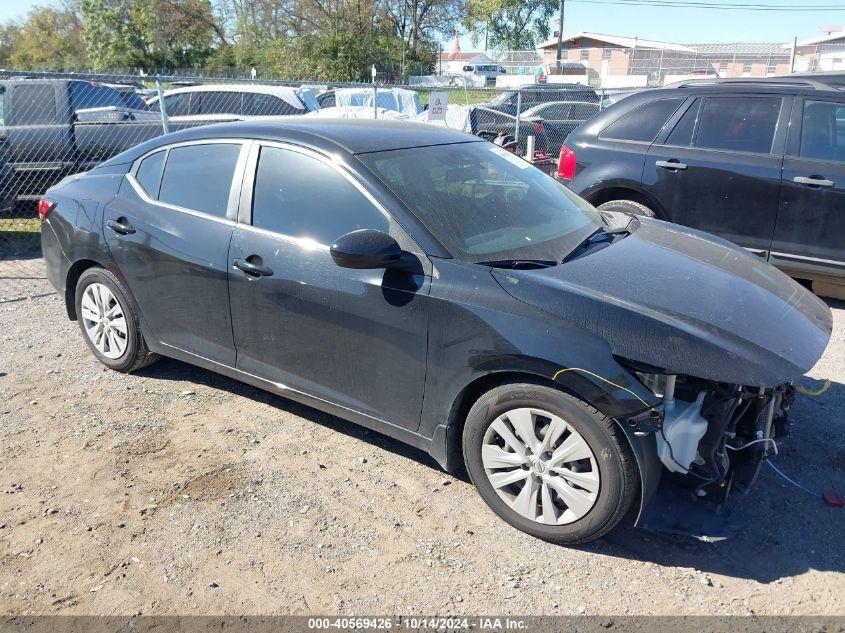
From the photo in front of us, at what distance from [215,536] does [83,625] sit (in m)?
0.64

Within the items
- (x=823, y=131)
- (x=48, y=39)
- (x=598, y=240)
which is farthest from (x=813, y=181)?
(x=48, y=39)

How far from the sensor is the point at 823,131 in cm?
616

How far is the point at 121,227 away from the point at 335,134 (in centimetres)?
155

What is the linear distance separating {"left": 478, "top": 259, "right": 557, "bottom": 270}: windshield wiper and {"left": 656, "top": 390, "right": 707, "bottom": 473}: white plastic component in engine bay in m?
0.85

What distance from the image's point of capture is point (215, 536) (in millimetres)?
3250

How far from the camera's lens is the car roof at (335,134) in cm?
384

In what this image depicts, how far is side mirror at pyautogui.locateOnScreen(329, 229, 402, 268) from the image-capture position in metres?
3.25

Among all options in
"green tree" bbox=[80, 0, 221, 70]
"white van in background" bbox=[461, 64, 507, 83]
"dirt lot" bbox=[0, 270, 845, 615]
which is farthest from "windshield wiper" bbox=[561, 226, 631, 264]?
"green tree" bbox=[80, 0, 221, 70]

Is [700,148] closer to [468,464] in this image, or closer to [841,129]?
[841,129]

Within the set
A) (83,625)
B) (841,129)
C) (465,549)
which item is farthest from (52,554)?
(841,129)

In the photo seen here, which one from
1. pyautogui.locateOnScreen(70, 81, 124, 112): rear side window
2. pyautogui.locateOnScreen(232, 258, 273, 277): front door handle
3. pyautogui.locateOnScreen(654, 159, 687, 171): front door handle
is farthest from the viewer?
pyautogui.locateOnScreen(70, 81, 124, 112): rear side window

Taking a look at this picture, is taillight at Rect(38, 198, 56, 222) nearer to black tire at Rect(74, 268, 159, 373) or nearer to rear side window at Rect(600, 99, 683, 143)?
black tire at Rect(74, 268, 159, 373)

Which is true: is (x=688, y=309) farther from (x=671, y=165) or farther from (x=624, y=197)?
(x=624, y=197)

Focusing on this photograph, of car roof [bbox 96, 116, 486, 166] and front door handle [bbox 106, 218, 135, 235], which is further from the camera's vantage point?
front door handle [bbox 106, 218, 135, 235]
